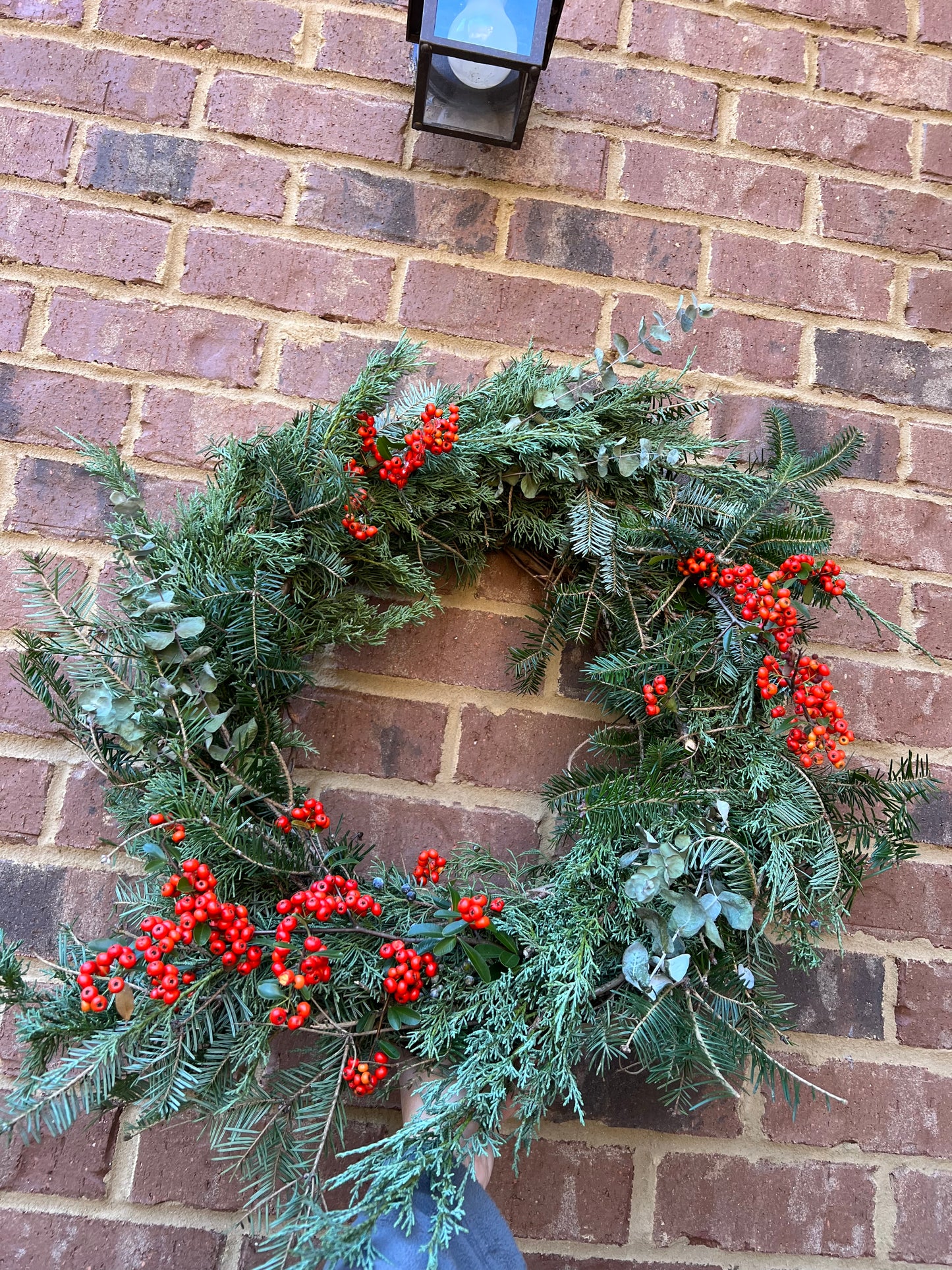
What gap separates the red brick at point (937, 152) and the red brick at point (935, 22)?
0.12 m

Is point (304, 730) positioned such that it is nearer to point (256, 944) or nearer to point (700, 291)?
point (256, 944)

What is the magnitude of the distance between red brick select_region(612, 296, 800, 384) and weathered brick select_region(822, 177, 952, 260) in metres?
0.16

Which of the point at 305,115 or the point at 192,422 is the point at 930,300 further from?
the point at 192,422

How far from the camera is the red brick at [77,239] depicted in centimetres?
106

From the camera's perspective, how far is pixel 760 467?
1092 mm

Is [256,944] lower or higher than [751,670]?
lower

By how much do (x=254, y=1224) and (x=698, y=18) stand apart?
59.3 inches

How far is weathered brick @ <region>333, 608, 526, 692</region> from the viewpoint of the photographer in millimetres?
1042

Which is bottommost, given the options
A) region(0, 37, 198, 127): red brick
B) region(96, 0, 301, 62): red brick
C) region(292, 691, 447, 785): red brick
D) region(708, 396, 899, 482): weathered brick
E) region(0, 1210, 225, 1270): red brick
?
region(0, 1210, 225, 1270): red brick

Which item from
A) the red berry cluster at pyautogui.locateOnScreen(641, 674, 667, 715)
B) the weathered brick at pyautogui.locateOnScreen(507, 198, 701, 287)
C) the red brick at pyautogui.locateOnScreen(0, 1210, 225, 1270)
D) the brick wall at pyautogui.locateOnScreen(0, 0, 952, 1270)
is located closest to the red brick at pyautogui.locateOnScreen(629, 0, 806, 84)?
the brick wall at pyautogui.locateOnScreen(0, 0, 952, 1270)

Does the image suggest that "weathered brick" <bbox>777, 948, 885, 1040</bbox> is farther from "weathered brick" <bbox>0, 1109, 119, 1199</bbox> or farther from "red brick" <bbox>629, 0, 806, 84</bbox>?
"red brick" <bbox>629, 0, 806, 84</bbox>

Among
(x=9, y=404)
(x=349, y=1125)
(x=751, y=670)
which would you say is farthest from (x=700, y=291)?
(x=349, y=1125)

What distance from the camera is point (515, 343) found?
→ 43.7 inches


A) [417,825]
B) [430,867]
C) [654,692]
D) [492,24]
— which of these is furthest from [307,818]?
[492,24]
